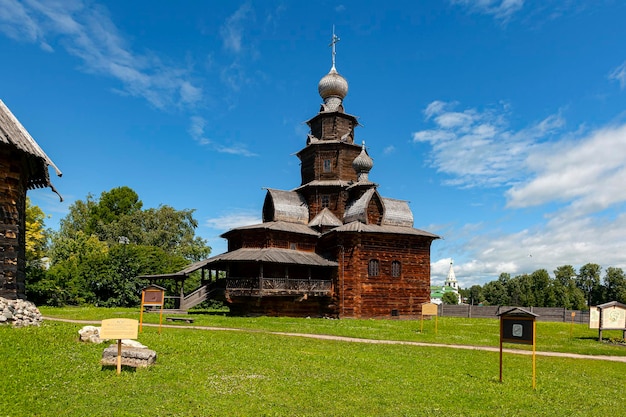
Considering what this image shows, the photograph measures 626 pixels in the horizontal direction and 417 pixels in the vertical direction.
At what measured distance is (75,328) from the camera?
Answer: 15.1 metres

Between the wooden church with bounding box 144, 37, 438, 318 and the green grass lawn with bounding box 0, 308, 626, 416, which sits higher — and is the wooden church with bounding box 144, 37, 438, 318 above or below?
above

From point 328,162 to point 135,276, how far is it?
57.1ft

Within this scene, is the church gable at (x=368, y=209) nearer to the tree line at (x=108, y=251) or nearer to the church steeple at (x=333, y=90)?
the church steeple at (x=333, y=90)

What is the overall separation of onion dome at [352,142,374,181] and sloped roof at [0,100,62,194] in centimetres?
2302

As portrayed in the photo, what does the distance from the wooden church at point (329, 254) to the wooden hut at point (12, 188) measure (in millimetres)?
14160

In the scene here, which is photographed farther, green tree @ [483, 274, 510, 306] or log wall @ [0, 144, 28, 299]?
green tree @ [483, 274, 510, 306]

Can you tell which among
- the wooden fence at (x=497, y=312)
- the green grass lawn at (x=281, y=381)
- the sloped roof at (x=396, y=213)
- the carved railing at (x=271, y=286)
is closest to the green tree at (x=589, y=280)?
the wooden fence at (x=497, y=312)

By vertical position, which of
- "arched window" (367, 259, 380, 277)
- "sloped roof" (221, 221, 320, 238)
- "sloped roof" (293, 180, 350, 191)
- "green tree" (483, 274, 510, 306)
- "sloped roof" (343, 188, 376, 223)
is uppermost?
"sloped roof" (293, 180, 350, 191)

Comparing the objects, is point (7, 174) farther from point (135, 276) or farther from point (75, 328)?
point (135, 276)

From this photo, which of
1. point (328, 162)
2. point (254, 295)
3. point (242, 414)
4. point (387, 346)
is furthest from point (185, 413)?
point (328, 162)

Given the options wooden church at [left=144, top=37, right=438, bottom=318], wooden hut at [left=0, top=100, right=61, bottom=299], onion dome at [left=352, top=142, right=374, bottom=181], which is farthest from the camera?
onion dome at [left=352, top=142, right=374, bottom=181]

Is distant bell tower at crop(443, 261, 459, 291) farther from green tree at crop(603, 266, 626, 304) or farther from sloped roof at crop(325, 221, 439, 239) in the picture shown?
sloped roof at crop(325, 221, 439, 239)

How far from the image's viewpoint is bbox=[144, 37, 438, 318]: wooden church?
30.4 meters

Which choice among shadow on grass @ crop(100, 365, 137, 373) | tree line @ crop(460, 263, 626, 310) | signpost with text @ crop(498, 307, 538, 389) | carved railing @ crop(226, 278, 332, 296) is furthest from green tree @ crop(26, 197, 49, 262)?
tree line @ crop(460, 263, 626, 310)
